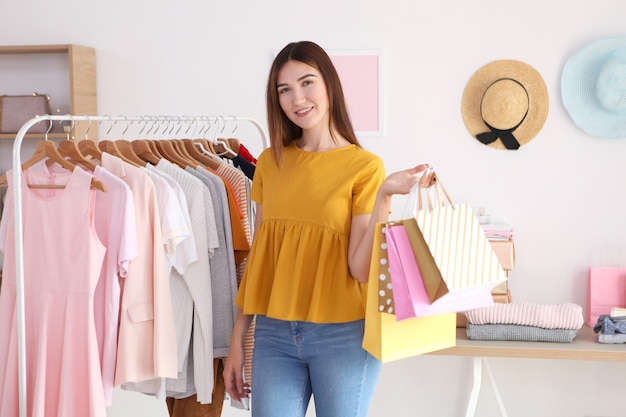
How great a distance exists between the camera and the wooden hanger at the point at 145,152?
239 cm

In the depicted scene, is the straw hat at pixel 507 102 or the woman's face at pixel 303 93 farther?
the straw hat at pixel 507 102

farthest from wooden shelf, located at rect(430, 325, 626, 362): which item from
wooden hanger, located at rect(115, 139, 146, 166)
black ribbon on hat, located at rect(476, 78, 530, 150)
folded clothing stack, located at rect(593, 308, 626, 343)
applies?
wooden hanger, located at rect(115, 139, 146, 166)

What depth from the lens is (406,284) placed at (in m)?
1.74

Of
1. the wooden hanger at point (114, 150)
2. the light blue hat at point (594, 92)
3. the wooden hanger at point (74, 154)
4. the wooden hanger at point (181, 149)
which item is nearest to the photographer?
the wooden hanger at point (74, 154)

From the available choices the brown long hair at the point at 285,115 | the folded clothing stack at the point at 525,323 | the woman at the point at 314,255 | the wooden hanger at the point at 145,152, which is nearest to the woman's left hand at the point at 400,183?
the woman at the point at 314,255

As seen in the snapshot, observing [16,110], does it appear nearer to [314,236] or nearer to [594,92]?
[314,236]

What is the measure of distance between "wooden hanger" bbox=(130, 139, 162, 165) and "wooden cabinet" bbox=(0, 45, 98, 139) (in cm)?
145

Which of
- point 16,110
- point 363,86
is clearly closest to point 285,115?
point 363,86

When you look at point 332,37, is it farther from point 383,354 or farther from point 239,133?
point 383,354

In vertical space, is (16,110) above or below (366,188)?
above

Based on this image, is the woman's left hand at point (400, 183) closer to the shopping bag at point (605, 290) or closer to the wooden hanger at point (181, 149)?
the wooden hanger at point (181, 149)

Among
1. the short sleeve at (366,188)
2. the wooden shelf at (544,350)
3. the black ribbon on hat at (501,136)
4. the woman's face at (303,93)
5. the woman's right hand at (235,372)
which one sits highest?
the woman's face at (303,93)

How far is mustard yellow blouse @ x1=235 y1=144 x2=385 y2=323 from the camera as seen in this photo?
1.88 metres

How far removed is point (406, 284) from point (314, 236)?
0.28 metres
